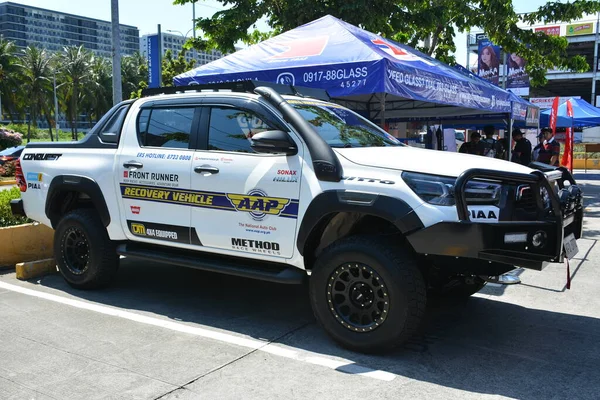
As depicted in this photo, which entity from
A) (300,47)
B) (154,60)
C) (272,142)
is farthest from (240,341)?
(154,60)

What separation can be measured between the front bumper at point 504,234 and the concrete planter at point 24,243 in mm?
5075

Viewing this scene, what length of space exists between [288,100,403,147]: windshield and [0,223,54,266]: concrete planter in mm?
4037

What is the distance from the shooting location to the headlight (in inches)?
146

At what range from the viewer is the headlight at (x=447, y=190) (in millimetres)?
3707

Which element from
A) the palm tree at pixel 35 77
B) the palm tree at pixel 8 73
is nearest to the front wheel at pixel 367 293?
the palm tree at pixel 8 73

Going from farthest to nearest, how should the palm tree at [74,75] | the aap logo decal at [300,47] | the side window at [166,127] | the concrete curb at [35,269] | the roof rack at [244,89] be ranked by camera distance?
the palm tree at [74,75], the aap logo decal at [300,47], the concrete curb at [35,269], the side window at [166,127], the roof rack at [244,89]

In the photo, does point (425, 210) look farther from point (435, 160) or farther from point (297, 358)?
A: point (297, 358)

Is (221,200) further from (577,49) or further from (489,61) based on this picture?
(577,49)

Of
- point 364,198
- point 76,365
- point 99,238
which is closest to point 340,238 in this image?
point 364,198

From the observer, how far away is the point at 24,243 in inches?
265

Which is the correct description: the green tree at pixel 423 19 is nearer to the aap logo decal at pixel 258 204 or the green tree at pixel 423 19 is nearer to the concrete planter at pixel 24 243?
the concrete planter at pixel 24 243

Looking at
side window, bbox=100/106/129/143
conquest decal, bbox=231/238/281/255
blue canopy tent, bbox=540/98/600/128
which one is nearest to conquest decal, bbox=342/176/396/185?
conquest decal, bbox=231/238/281/255

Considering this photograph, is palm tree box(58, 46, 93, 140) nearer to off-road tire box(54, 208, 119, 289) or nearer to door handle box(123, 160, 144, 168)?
off-road tire box(54, 208, 119, 289)

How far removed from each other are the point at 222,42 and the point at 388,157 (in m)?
11.1
